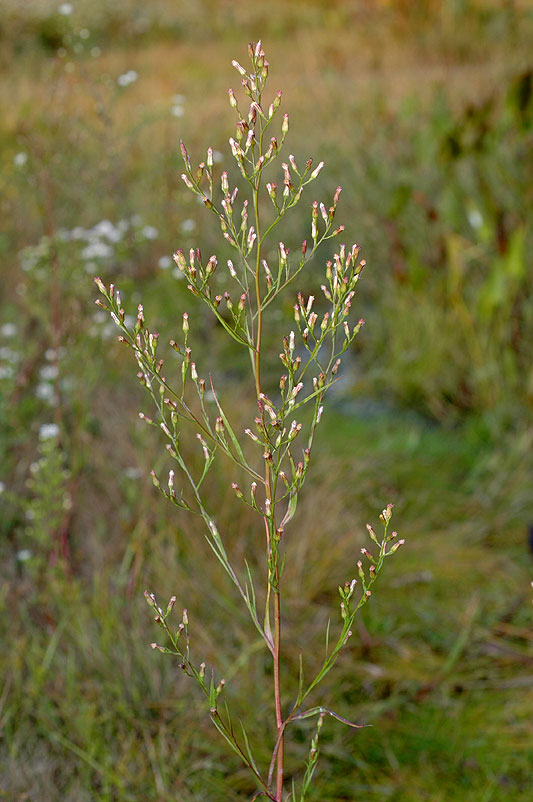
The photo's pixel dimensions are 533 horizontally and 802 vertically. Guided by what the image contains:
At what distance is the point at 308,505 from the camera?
2.96 metres

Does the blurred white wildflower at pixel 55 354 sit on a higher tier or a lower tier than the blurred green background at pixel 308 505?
higher

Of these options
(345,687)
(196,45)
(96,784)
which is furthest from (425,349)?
(196,45)

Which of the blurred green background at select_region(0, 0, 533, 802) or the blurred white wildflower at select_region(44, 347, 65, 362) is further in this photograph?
the blurred white wildflower at select_region(44, 347, 65, 362)

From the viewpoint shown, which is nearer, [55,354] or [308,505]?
[55,354]

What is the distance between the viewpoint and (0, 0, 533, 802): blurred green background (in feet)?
6.86

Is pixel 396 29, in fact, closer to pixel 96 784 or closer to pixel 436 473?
pixel 436 473

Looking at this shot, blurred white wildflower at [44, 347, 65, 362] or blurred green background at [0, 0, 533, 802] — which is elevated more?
blurred white wildflower at [44, 347, 65, 362]

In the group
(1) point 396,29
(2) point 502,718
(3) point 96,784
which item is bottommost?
(2) point 502,718

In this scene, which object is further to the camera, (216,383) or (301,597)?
(216,383)

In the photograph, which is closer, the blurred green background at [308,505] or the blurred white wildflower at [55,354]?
the blurred green background at [308,505]

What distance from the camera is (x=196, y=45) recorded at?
14.1 m

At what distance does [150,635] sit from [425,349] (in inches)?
86.4

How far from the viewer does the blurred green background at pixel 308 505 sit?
2.09 m

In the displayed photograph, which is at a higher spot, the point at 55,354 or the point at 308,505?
the point at 55,354
